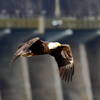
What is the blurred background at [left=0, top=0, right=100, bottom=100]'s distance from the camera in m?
69.5

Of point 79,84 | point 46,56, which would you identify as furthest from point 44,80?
point 79,84

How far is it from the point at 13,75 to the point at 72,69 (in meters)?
51.6

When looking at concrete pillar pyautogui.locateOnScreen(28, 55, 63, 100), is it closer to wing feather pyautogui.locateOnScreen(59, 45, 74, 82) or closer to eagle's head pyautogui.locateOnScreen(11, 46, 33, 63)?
wing feather pyautogui.locateOnScreen(59, 45, 74, 82)

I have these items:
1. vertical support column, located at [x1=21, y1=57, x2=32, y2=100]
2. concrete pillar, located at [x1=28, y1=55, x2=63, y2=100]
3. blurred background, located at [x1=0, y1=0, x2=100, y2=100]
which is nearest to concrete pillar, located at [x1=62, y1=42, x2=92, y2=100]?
blurred background, located at [x1=0, y1=0, x2=100, y2=100]

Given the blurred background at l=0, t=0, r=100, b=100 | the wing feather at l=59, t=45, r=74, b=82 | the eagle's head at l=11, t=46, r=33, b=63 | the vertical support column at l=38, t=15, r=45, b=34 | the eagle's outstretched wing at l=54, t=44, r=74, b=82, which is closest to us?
the eagle's head at l=11, t=46, r=33, b=63

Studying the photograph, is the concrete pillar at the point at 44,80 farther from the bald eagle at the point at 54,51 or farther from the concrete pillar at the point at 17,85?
the bald eagle at the point at 54,51

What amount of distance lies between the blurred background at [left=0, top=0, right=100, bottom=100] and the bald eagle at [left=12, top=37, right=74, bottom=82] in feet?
162

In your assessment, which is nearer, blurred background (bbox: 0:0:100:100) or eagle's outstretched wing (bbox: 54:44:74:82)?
eagle's outstretched wing (bbox: 54:44:74:82)

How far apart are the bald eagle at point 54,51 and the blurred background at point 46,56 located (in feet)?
162

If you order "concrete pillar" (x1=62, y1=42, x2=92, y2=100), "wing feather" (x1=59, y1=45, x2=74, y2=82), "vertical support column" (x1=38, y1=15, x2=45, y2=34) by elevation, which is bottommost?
"wing feather" (x1=59, y1=45, x2=74, y2=82)

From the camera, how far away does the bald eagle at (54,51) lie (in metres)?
16.8

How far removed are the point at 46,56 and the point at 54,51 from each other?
54.3 metres

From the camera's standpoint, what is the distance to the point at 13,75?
69562mm

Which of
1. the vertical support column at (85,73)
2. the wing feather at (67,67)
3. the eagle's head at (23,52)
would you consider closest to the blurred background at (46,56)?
the vertical support column at (85,73)
